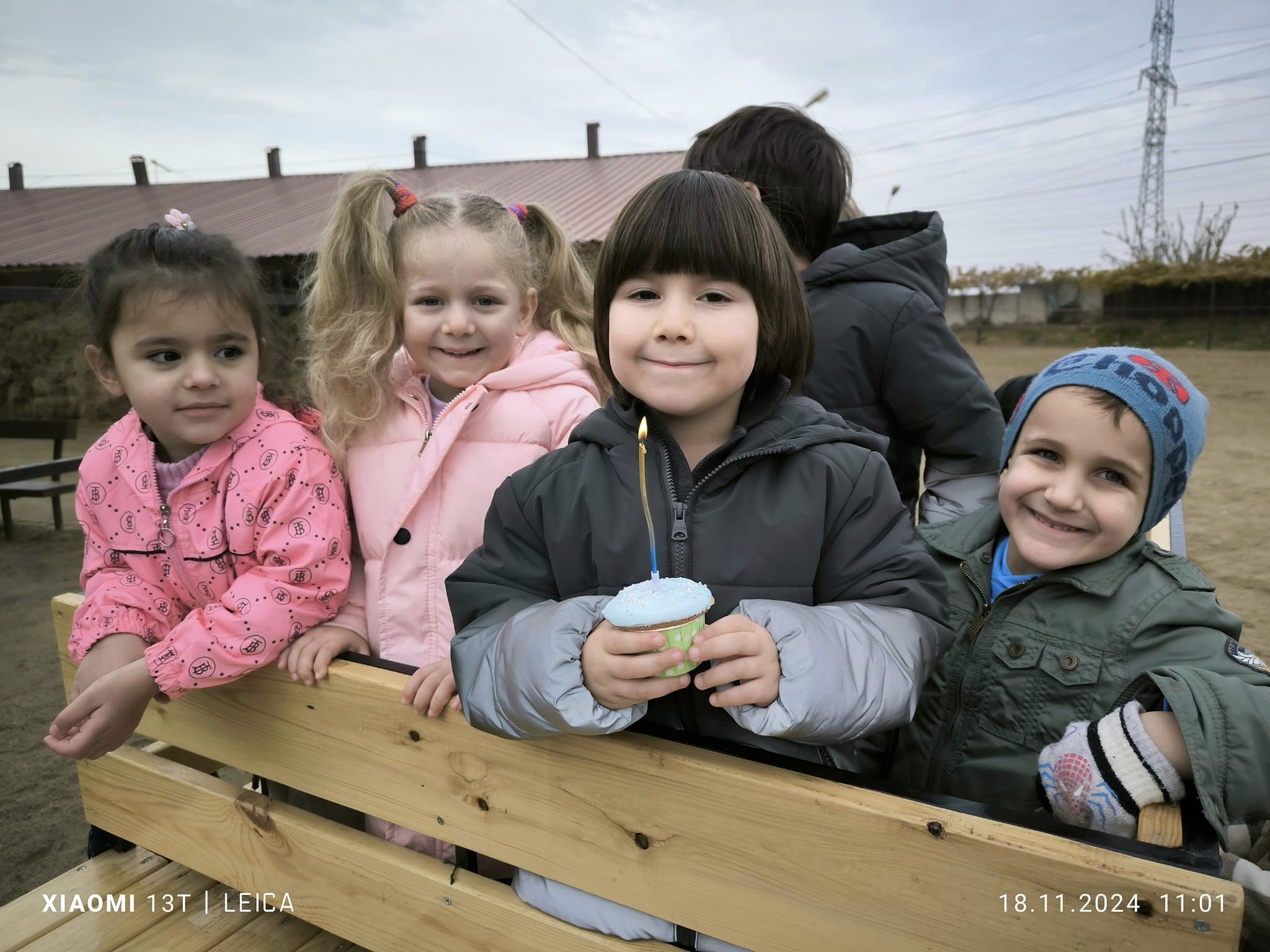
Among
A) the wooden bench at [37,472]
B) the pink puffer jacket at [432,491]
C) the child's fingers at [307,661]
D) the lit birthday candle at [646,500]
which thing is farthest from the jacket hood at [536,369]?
the wooden bench at [37,472]

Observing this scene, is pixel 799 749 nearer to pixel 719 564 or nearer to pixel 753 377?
pixel 719 564

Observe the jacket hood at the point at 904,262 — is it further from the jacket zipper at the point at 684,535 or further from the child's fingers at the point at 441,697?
the child's fingers at the point at 441,697

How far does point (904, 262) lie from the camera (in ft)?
6.66

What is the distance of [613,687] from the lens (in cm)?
101

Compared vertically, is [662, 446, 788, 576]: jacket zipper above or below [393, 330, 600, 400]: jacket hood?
below

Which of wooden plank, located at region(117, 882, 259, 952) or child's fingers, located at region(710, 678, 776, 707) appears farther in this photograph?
wooden plank, located at region(117, 882, 259, 952)

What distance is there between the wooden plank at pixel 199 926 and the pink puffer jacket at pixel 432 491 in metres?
0.35

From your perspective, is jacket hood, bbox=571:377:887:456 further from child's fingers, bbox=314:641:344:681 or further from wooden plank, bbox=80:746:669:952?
wooden plank, bbox=80:746:669:952

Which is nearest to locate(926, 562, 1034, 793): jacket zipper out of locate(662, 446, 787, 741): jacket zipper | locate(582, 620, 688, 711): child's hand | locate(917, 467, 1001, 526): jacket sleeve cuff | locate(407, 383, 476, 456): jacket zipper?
locate(662, 446, 787, 741): jacket zipper

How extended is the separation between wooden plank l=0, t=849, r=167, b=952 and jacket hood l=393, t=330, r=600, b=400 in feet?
4.35

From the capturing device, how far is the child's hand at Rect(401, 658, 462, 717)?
4.31ft

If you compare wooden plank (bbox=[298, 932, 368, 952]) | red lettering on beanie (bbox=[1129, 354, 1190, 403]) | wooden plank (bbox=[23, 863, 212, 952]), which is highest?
red lettering on beanie (bbox=[1129, 354, 1190, 403])

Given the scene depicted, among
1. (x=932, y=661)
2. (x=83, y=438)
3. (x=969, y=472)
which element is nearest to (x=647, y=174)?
(x=83, y=438)

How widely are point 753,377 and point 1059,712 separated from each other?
780 mm
